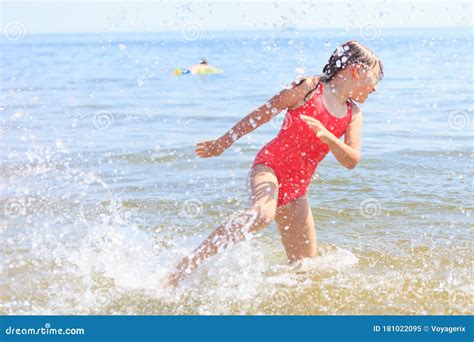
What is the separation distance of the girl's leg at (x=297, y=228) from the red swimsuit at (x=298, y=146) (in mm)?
143

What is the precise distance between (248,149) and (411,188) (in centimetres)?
260

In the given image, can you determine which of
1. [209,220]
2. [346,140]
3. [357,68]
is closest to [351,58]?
[357,68]

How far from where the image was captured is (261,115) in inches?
160

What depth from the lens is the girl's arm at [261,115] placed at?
4.05 meters

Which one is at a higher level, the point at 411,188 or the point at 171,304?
the point at 171,304

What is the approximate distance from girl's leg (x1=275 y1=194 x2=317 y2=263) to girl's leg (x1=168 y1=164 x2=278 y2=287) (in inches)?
14.5

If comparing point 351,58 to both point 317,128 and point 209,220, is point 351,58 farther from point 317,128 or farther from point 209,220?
point 209,220

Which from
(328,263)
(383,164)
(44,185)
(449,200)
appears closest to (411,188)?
(449,200)

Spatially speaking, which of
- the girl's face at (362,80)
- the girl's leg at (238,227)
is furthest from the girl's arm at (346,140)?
the girl's leg at (238,227)

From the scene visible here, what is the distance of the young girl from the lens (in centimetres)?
395

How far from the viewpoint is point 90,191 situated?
6.72 meters

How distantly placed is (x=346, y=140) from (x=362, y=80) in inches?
15.2

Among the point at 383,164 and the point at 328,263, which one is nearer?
the point at 328,263

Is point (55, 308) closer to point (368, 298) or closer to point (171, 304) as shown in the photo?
point (171, 304)
